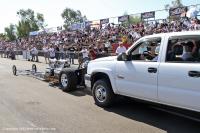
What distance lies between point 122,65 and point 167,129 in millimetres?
1891

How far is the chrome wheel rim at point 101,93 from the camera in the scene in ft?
29.1

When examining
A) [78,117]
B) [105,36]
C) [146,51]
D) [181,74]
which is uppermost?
Answer: [105,36]

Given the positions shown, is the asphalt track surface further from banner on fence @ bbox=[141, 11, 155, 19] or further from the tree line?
the tree line

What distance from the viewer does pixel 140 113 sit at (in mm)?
8250

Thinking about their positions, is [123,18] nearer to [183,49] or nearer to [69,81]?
[69,81]

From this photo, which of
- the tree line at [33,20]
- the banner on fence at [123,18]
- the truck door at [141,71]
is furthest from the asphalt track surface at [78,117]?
the tree line at [33,20]

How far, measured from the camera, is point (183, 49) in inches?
268

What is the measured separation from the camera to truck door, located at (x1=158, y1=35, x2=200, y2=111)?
20.5 feet

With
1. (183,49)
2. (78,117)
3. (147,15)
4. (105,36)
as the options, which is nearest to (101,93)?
(78,117)

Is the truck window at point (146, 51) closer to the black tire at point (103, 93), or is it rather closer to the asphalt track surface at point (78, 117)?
the black tire at point (103, 93)

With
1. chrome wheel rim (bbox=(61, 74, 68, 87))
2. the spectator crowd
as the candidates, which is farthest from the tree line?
chrome wheel rim (bbox=(61, 74, 68, 87))

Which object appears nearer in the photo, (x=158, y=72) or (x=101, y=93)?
(x=158, y=72)

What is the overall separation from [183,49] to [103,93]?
276 cm

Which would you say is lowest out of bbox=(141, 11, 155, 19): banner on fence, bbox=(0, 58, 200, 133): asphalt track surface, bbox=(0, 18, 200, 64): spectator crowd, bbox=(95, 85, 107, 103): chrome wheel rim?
bbox=(0, 58, 200, 133): asphalt track surface
